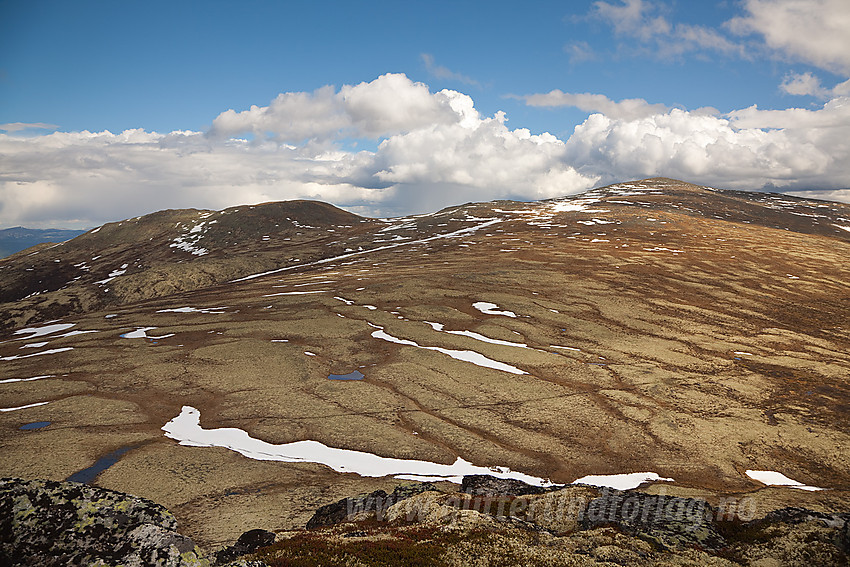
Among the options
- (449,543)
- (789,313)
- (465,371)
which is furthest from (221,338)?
(789,313)

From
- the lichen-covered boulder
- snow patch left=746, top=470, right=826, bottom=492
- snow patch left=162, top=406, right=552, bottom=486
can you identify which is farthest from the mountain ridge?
snow patch left=746, top=470, right=826, bottom=492

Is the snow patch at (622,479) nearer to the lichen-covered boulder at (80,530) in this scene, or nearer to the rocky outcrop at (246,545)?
the rocky outcrop at (246,545)

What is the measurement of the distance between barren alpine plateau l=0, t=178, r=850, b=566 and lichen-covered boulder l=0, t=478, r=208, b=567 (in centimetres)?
6

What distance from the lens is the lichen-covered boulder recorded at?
34.2ft

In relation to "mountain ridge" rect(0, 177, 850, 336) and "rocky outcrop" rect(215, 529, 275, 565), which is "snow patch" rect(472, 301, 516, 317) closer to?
"rocky outcrop" rect(215, 529, 275, 565)

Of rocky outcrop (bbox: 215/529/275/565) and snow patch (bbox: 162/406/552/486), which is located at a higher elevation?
rocky outcrop (bbox: 215/529/275/565)

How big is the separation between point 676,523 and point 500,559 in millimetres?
9341

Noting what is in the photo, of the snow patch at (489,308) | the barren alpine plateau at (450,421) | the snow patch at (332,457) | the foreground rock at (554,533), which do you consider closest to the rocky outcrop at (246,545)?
the barren alpine plateau at (450,421)

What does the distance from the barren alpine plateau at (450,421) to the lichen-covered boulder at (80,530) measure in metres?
0.06

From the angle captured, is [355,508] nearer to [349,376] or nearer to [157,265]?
[349,376]

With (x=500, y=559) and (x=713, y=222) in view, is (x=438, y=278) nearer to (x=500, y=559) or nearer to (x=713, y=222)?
(x=500, y=559)

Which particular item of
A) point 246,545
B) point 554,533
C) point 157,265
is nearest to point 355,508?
point 246,545

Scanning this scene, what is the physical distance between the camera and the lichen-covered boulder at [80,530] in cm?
1044

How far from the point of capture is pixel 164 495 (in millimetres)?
25844
